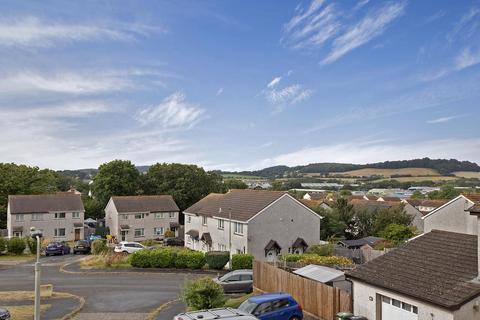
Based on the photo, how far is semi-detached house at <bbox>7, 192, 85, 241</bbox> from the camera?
6581 centimetres

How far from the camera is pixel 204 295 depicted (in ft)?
67.2

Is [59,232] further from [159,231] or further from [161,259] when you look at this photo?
[161,259]

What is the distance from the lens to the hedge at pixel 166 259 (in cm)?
3922

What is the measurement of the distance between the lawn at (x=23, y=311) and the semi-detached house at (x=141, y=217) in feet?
148

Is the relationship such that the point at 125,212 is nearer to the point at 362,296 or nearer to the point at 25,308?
the point at 25,308

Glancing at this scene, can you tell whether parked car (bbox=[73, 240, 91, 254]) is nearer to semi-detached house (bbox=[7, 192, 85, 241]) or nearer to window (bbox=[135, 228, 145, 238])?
semi-detached house (bbox=[7, 192, 85, 241])

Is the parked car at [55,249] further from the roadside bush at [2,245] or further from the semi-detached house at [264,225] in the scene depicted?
the semi-detached house at [264,225]

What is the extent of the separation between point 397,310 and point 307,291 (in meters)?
5.52

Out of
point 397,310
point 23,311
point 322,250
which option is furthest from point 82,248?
point 397,310

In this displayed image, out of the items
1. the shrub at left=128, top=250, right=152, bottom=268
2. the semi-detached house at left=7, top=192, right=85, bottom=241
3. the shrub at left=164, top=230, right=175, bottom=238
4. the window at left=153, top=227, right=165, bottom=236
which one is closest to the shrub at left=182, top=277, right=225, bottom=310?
the shrub at left=128, top=250, right=152, bottom=268

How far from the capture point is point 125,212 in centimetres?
7025

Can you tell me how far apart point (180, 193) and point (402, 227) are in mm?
41111

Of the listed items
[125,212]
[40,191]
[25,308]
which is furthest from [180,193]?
[25,308]

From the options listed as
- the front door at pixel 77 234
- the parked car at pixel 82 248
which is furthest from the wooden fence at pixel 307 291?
the front door at pixel 77 234
